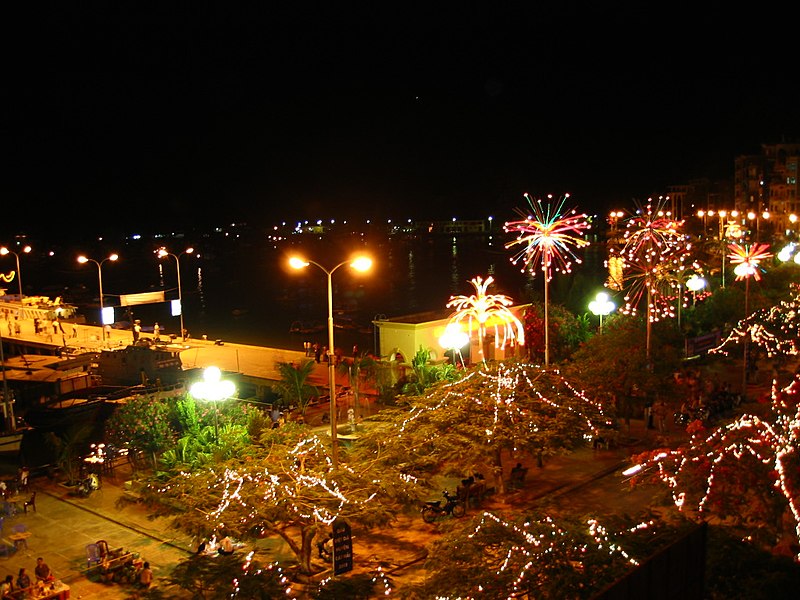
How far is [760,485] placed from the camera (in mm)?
13000

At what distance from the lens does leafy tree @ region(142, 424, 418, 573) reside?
46.8 ft

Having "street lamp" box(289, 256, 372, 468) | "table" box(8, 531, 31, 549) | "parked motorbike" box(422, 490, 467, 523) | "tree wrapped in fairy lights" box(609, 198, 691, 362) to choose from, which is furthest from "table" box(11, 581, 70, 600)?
"tree wrapped in fairy lights" box(609, 198, 691, 362)

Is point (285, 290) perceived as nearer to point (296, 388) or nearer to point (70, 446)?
point (296, 388)

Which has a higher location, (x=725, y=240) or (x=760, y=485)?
(x=725, y=240)

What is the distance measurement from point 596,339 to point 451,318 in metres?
6.32

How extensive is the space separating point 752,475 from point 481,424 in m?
7.27

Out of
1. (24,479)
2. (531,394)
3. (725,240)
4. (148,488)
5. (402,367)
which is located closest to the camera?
(148,488)

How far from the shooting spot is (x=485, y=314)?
97.0 ft

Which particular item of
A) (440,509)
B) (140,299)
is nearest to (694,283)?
(440,509)

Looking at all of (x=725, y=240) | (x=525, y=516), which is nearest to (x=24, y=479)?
(x=525, y=516)

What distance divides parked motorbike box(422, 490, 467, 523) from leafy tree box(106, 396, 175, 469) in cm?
871

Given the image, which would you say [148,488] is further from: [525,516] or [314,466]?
[525,516]

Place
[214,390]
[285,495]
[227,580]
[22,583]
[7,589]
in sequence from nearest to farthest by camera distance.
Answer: [227,580], [285,495], [7,589], [22,583], [214,390]

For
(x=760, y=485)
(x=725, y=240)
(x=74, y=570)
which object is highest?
(x=725, y=240)
